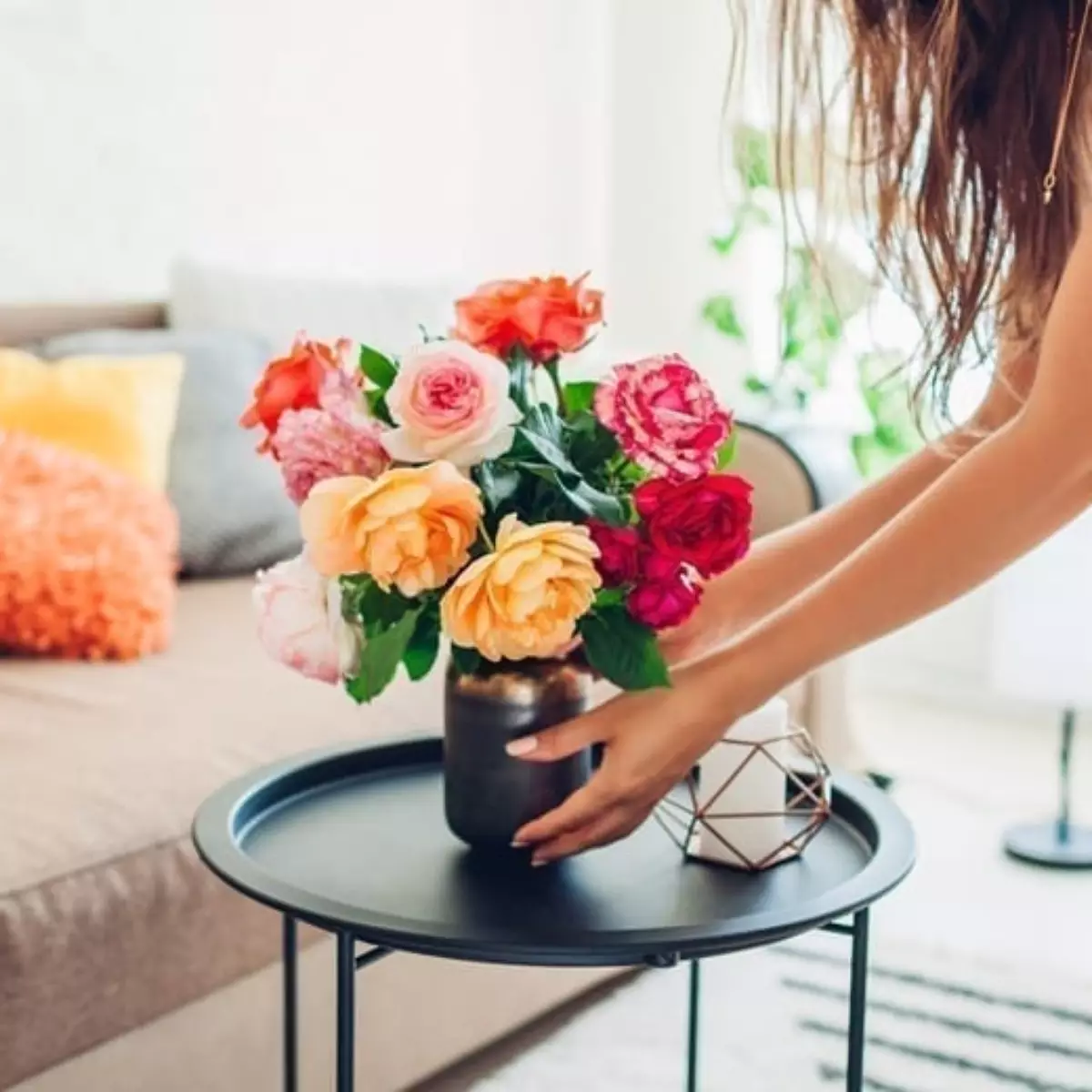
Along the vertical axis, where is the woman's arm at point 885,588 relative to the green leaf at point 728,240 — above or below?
below

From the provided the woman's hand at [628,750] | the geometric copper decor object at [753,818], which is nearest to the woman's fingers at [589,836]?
the woman's hand at [628,750]

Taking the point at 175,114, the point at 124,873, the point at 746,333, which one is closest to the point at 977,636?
the point at 746,333

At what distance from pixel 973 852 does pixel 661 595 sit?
1.55m

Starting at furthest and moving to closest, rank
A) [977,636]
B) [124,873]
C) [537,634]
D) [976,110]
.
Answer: [977,636] → [124,873] → [976,110] → [537,634]

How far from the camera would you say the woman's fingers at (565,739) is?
1.02 meters

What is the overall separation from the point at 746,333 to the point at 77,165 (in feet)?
4.55

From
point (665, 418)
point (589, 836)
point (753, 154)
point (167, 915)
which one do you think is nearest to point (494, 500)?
point (665, 418)

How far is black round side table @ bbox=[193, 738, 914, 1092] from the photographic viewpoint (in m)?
0.97

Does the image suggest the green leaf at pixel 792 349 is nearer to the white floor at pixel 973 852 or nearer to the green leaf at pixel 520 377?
the white floor at pixel 973 852

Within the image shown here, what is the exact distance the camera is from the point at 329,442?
1.03m

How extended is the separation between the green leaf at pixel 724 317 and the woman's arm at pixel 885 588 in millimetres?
2104

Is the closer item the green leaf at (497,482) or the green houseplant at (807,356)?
the green leaf at (497,482)

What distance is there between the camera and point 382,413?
3.46 ft

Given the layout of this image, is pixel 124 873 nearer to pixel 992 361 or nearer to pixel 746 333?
pixel 992 361
